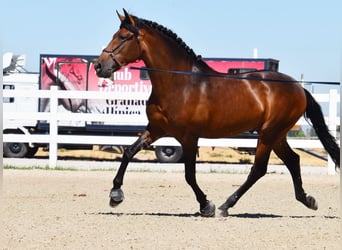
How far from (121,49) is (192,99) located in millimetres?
982

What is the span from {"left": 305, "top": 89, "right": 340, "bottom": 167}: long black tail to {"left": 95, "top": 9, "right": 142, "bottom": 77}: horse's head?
2437mm

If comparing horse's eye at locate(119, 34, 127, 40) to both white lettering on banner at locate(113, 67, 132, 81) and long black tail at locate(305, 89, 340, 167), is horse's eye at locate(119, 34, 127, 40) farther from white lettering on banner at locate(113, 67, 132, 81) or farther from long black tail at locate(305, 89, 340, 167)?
white lettering on banner at locate(113, 67, 132, 81)

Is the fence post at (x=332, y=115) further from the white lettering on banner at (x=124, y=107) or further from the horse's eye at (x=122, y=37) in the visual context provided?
the horse's eye at (x=122, y=37)

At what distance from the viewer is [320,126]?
33.4 feet

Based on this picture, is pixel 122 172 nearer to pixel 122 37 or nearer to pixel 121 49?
pixel 121 49

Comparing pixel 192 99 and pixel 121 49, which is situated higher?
pixel 121 49

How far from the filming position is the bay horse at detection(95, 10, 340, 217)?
8922 millimetres

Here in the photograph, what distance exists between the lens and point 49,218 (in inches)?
342

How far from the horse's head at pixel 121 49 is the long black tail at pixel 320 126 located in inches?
96.0

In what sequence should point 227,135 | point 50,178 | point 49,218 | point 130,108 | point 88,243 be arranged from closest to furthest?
point 88,243, point 49,218, point 227,135, point 50,178, point 130,108

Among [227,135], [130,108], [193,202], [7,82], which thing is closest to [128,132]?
[130,108]

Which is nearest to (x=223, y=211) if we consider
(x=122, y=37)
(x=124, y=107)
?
(x=122, y=37)

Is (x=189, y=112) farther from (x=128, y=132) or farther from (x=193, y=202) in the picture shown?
(x=128, y=132)

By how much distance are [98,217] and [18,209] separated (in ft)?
4.06
